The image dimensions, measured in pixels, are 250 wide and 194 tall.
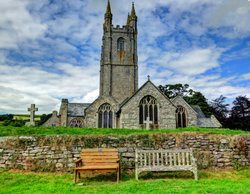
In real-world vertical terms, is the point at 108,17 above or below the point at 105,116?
above

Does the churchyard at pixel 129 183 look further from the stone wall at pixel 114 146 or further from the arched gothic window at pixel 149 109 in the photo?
the arched gothic window at pixel 149 109

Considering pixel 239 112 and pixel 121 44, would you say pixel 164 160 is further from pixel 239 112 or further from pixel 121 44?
pixel 239 112

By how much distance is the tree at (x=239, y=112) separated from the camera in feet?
139

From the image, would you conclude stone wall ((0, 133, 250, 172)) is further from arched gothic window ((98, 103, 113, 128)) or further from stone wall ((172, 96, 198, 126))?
arched gothic window ((98, 103, 113, 128))

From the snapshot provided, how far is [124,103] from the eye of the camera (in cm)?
2975

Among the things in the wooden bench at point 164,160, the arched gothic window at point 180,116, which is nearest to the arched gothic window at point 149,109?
the arched gothic window at point 180,116

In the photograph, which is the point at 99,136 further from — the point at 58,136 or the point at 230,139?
the point at 230,139

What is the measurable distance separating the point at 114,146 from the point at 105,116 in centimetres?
2122

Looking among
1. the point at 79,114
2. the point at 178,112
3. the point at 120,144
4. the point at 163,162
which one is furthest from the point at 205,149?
the point at 79,114

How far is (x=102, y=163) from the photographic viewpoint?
31.7 feet

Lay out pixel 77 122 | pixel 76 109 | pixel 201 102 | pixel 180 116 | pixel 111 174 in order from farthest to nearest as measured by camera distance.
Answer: pixel 201 102 → pixel 76 109 → pixel 77 122 → pixel 180 116 → pixel 111 174

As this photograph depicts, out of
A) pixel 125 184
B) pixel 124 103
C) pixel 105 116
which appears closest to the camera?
pixel 125 184

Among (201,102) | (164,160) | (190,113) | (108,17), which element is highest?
(108,17)

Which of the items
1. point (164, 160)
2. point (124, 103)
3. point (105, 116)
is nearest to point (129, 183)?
point (164, 160)
